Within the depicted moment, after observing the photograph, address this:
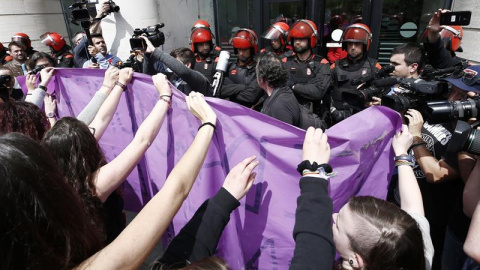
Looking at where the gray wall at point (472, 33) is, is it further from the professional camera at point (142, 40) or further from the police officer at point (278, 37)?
the professional camera at point (142, 40)

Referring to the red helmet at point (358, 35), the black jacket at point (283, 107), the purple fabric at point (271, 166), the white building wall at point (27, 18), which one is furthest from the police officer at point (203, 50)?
the white building wall at point (27, 18)

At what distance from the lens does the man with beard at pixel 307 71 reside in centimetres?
399

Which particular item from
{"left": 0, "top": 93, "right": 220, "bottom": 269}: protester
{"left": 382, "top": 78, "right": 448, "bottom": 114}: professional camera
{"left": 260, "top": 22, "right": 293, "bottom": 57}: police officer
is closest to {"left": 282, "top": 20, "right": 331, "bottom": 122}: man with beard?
{"left": 260, "top": 22, "right": 293, "bottom": 57}: police officer

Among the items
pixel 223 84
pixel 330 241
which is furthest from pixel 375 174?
pixel 223 84

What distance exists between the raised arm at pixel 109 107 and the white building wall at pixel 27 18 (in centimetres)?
788

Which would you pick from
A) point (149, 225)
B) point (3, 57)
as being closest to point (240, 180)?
point (149, 225)

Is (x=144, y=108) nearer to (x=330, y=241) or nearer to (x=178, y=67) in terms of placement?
(x=178, y=67)

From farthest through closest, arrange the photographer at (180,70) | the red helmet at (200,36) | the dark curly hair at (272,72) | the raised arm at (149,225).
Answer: the red helmet at (200,36) < the photographer at (180,70) < the dark curly hair at (272,72) < the raised arm at (149,225)

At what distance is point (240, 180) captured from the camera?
4.46 ft

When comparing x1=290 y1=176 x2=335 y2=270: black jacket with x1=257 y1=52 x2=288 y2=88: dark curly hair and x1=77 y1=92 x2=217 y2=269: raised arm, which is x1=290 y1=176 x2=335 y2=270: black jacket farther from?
x1=257 y1=52 x2=288 y2=88: dark curly hair

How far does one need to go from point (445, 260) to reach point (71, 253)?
1.94 m

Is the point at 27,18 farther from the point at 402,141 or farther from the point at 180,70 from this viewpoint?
the point at 402,141

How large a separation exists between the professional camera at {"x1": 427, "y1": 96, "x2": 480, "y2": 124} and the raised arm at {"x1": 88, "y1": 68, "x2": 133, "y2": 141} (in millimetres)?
1823

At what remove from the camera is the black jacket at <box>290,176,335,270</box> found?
1.01 metres
